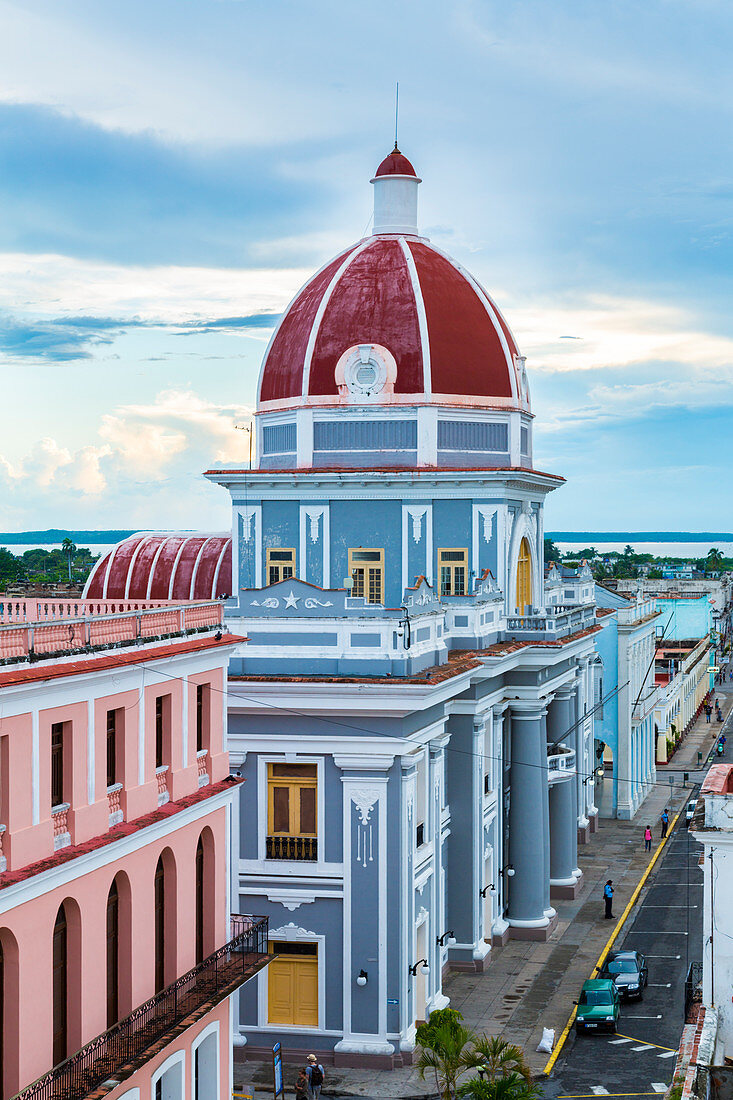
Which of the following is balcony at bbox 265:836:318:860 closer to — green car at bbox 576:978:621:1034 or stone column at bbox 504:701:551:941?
green car at bbox 576:978:621:1034

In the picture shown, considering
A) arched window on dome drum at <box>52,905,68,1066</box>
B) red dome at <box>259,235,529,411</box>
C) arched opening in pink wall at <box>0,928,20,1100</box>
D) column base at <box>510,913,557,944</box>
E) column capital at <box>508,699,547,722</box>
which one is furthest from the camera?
column capital at <box>508,699,547,722</box>

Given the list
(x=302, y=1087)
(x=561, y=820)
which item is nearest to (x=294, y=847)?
(x=302, y=1087)

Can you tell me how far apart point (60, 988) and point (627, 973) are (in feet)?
76.1

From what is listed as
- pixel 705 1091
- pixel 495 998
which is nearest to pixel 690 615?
pixel 495 998

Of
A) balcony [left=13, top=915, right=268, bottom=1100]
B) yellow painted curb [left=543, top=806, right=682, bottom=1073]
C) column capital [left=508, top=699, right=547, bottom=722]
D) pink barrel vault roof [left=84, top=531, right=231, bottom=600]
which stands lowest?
yellow painted curb [left=543, top=806, right=682, bottom=1073]

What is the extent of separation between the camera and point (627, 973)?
134ft

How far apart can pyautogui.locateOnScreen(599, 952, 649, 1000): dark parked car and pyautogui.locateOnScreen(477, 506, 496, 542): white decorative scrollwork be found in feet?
43.1

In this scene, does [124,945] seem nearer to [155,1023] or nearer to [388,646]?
[155,1023]

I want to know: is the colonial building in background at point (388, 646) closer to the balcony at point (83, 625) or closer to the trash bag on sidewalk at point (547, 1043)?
the trash bag on sidewalk at point (547, 1043)

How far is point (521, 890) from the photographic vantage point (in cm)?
4678

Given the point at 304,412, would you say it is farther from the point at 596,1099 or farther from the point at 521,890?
the point at 596,1099

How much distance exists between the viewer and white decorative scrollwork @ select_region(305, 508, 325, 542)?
154 ft

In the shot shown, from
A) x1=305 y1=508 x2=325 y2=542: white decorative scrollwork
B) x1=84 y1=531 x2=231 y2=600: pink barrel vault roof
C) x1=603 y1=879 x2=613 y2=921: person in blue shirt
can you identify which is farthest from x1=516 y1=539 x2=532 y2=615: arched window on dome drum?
x1=84 y1=531 x2=231 y2=600: pink barrel vault roof

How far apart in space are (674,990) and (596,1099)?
32.1 ft
